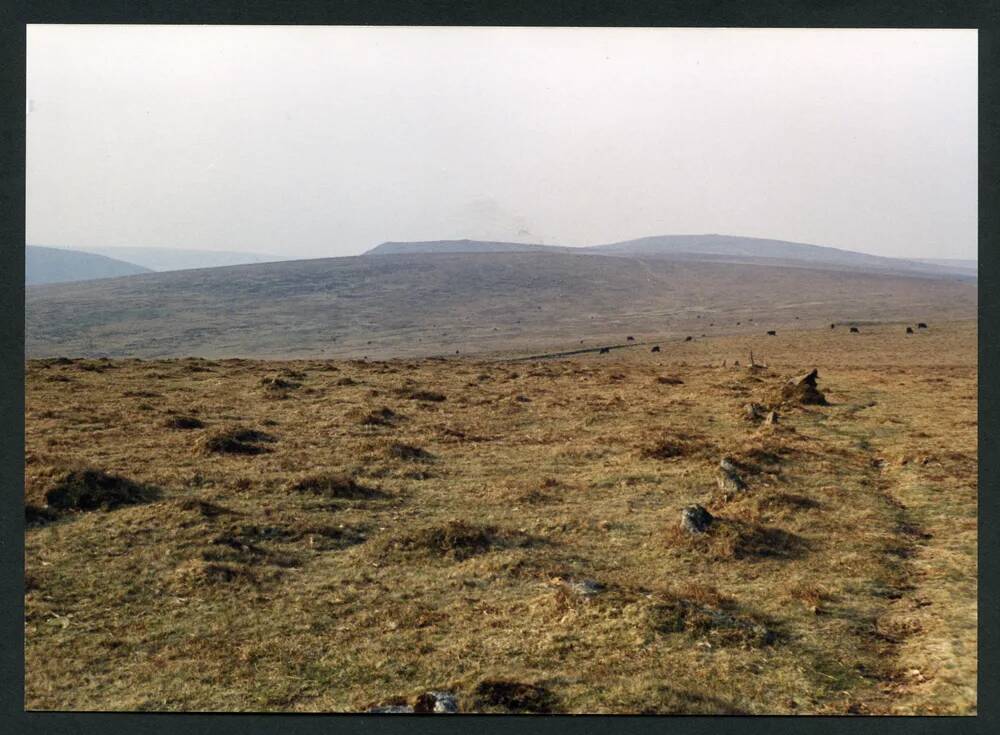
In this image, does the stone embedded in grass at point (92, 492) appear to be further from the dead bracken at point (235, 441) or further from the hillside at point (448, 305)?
the hillside at point (448, 305)

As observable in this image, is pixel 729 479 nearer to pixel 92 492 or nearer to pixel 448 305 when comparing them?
pixel 92 492

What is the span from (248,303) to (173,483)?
110 metres

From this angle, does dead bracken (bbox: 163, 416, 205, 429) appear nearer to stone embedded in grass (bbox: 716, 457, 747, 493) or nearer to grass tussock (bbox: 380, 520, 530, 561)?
grass tussock (bbox: 380, 520, 530, 561)

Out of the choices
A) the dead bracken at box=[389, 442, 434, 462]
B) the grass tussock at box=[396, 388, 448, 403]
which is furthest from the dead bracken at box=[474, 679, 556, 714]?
the grass tussock at box=[396, 388, 448, 403]

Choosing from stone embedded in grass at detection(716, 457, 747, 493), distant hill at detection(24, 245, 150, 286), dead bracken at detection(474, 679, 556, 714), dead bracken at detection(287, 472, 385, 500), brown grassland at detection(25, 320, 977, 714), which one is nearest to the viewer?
dead bracken at detection(474, 679, 556, 714)

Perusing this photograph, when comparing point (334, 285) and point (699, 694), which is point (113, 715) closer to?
point (699, 694)

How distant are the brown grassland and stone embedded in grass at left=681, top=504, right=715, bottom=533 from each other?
1.52ft

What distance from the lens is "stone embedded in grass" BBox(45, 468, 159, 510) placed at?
14977 mm

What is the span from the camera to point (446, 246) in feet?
643

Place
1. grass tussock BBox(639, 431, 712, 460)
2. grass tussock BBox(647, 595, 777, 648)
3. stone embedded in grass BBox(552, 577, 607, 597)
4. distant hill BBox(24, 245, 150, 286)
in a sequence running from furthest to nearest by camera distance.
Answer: distant hill BBox(24, 245, 150, 286) → grass tussock BBox(639, 431, 712, 460) → stone embedded in grass BBox(552, 577, 607, 597) → grass tussock BBox(647, 595, 777, 648)

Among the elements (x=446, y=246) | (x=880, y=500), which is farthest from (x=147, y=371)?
(x=446, y=246)

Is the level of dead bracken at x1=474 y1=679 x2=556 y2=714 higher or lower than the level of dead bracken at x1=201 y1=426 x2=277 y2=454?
lower

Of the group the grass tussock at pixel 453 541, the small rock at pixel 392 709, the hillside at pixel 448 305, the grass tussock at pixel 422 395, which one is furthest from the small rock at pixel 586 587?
the hillside at pixel 448 305

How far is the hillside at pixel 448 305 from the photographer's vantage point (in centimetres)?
8838
